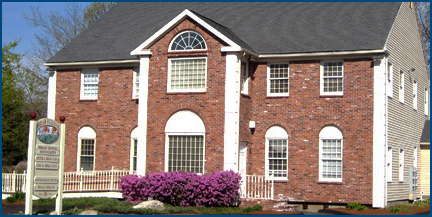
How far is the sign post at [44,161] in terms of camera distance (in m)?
22.8

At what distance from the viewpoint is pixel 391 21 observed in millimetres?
31953

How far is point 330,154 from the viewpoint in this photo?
30.5m

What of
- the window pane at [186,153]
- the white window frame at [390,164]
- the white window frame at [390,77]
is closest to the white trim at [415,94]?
the white window frame at [390,77]

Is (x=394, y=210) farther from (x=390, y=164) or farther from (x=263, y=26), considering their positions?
(x=263, y=26)

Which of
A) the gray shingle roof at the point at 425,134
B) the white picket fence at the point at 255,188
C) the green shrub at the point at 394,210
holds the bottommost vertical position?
the green shrub at the point at 394,210

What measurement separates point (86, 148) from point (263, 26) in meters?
11.0

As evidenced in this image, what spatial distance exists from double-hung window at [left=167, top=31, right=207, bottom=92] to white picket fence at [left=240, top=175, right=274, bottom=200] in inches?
178

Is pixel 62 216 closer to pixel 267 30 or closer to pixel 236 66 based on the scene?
pixel 236 66

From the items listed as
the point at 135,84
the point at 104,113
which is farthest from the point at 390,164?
the point at 104,113

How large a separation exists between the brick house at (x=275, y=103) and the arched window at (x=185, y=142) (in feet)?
0.15

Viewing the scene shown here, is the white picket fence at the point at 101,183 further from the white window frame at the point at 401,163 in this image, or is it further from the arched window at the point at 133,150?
the white window frame at the point at 401,163

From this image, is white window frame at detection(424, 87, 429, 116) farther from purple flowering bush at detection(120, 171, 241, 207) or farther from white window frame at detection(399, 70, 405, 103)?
purple flowering bush at detection(120, 171, 241, 207)

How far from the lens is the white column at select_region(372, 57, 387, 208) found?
95.8 ft

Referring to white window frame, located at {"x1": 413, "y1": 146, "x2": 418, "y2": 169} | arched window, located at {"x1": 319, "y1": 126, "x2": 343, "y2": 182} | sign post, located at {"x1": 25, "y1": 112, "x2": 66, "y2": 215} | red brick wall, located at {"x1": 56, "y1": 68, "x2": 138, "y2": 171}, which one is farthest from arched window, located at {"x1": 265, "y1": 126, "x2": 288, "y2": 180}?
sign post, located at {"x1": 25, "y1": 112, "x2": 66, "y2": 215}
